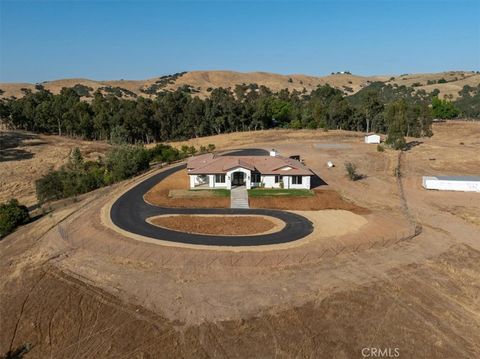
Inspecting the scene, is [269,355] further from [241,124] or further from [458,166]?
[241,124]

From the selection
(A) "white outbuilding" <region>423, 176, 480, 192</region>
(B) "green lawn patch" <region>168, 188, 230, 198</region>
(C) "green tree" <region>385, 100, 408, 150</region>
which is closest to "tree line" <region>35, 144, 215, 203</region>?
(B) "green lawn patch" <region>168, 188, 230, 198</region>

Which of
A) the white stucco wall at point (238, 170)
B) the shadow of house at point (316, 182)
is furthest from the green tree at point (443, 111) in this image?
the white stucco wall at point (238, 170)

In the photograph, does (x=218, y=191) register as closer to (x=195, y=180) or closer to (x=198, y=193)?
(x=198, y=193)

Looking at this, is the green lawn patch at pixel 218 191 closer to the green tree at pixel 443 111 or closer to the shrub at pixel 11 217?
the shrub at pixel 11 217

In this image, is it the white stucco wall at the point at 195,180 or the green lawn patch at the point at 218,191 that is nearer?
the green lawn patch at the point at 218,191

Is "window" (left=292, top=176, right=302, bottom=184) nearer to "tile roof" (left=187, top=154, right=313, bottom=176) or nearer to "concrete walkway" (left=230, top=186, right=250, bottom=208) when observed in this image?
"tile roof" (left=187, top=154, right=313, bottom=176)

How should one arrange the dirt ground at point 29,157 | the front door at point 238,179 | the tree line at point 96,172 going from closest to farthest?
the front door at point 238,179, the tree line at point 96,172, the dirt ground at point 29,157
